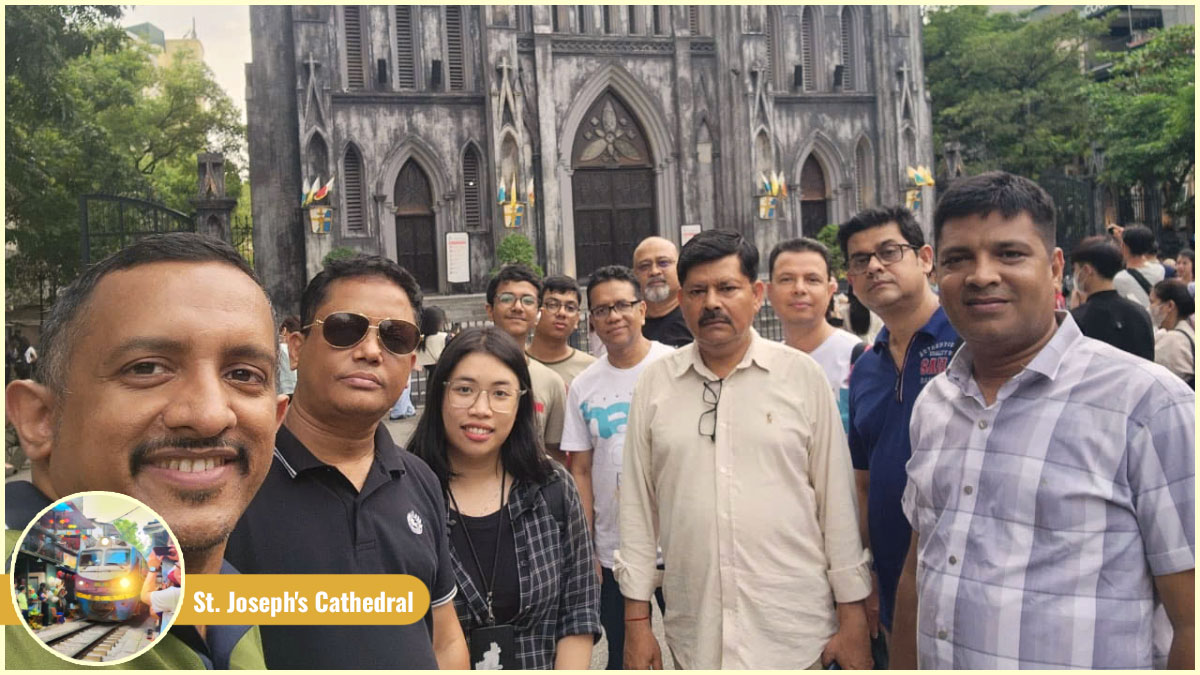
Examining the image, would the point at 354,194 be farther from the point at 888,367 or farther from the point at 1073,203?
the point at 888,367

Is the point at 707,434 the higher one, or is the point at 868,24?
the point at 868,24

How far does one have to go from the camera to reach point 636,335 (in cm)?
443

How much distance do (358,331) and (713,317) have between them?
141cm

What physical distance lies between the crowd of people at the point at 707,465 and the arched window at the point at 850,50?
73.1ft

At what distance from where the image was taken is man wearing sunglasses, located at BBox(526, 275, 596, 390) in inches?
196

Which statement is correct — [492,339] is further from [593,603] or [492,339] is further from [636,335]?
[636,335]

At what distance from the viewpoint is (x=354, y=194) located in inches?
816

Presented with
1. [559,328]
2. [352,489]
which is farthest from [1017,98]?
[352,489]

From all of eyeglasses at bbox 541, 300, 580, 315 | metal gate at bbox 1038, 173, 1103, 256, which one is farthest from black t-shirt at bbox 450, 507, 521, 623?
metal gate at bbox 1038, 173, 1103, 256

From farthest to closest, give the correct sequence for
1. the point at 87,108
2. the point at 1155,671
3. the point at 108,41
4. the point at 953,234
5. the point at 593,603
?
1. the point at 87,108
2. the point at 108,41
3. the point at 593,603
4. the point at 953,234
5. the point at 1155,671

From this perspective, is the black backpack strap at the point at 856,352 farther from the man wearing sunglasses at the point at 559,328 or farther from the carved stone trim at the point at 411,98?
the carved stone trim at the point at 411,98

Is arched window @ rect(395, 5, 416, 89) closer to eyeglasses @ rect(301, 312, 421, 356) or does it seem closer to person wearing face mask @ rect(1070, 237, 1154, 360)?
person wearing face mask @ rect(1070, 237, 1154, 360)

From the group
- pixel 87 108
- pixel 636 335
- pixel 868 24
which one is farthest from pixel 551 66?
pixel 636 335

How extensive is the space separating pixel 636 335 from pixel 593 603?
5.51ft
